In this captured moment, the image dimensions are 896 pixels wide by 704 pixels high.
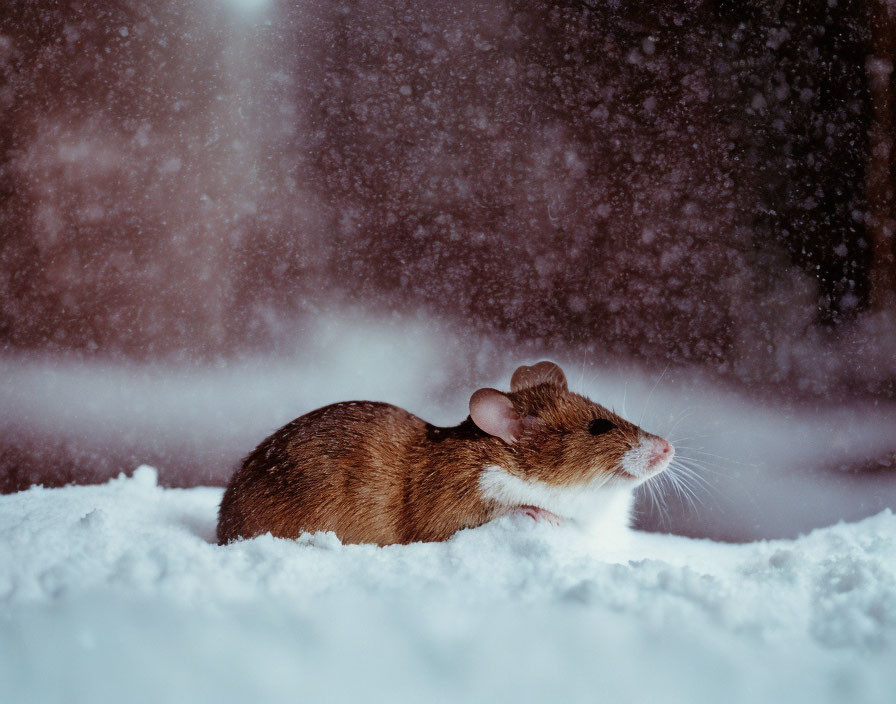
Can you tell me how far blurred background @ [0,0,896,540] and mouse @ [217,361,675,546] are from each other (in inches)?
19.7

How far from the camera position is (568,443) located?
6.07ft

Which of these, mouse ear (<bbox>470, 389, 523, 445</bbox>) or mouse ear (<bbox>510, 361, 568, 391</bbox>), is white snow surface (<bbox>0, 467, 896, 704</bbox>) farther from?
mouse ear (<bbox>510, 361, 568, 391</bbox>)

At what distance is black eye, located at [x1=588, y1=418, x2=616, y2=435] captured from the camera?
1874 mm

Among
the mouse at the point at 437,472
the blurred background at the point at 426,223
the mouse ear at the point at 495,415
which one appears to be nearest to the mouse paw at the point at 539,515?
the mouse at the point at 437,472

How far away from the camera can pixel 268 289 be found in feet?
7.64

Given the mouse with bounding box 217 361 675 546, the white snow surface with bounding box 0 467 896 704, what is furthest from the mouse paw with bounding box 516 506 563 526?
the white snow surface with bounding box 0 467 896 704

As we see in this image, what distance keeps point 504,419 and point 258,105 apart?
1181 millimetres

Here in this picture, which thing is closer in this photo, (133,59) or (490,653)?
(490,653)

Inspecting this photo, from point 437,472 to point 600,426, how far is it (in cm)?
39

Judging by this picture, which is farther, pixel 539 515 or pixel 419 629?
pixel 539 515

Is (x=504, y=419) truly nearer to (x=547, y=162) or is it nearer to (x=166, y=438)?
(x=547, y=162)

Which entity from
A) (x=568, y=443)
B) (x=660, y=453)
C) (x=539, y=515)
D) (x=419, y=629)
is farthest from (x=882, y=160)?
(x=419, y=629)

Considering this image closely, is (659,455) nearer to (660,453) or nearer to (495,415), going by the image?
(660,453)

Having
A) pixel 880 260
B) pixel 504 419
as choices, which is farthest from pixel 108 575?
pixel 880 260
